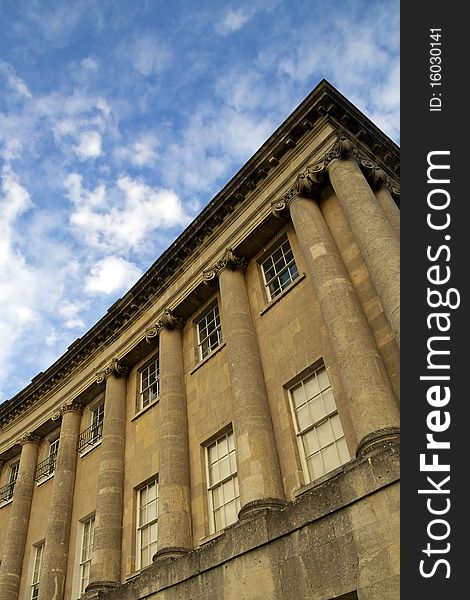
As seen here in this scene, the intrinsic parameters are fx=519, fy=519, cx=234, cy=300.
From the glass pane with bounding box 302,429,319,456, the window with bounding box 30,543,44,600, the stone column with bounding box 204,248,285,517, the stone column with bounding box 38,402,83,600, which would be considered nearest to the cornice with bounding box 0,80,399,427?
the stone column with bounding box 204,248,285,517

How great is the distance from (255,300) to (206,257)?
294 centimetres

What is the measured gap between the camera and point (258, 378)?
12578mm

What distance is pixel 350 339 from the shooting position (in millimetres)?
10258

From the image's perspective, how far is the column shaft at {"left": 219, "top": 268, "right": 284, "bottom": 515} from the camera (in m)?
10.6

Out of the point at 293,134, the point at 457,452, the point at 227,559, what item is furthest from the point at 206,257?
the point at 457,452

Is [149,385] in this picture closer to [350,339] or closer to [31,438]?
[31,438]

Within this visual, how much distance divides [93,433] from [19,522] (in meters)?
4.31

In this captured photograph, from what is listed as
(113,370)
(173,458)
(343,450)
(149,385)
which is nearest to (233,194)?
(149,385)

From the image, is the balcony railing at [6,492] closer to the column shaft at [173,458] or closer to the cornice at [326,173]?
the column shaft at [173,458]

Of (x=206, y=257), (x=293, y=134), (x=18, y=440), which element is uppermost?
(x=293, y=134)

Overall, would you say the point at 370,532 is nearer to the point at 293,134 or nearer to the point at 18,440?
the point at 293,134

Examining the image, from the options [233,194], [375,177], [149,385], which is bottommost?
[149,385]

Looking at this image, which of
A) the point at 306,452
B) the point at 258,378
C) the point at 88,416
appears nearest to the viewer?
the point at 306,452

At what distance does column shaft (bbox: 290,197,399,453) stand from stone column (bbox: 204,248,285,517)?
8.00ft
